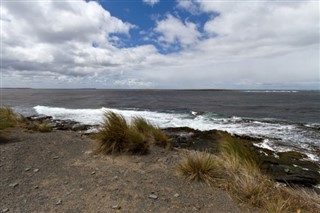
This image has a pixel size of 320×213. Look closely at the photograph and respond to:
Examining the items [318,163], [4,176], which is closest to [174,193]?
[4,176]

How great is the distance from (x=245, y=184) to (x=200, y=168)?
1029 millimetres

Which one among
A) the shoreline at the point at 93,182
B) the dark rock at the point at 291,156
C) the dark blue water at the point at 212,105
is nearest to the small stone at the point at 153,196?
the shoreline at the point at 93,182

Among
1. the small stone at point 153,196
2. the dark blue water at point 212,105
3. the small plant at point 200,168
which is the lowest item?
the dark blue water at point 212,105

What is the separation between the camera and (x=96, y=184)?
5.03 m

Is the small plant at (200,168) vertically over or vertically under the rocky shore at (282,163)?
over

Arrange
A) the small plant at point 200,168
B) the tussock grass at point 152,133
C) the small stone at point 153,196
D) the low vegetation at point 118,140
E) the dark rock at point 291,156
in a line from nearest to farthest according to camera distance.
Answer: the small stone at point 153,196, the small plant at point 200,168, the low vegetation at point 118,140, the tussock grass at point 152,133, the dark rock at point 291,156

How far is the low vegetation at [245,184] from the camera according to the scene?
171 inches

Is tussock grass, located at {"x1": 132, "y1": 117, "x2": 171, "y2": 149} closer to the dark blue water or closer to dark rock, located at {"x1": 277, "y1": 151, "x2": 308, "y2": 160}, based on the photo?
dark rock, located at {"x1": 277, "y1": 151, "x2": 308, "y2": 160}

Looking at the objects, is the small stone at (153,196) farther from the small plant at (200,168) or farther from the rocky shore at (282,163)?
the rocky shore at (282,163)

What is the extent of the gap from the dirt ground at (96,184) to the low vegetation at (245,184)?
0.85 feet

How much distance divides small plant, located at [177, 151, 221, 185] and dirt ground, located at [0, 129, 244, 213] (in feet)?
0.62

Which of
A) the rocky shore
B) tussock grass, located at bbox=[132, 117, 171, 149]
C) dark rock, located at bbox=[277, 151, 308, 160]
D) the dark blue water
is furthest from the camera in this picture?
the dark blue water

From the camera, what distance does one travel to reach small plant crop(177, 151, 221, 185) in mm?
5270

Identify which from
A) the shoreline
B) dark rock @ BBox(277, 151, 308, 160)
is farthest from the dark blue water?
the shoreline
